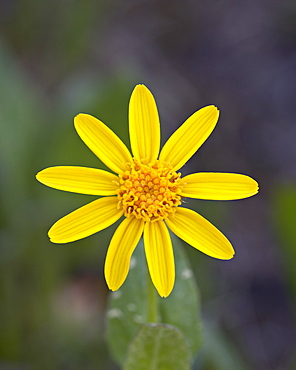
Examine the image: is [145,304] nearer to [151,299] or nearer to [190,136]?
[151,299]

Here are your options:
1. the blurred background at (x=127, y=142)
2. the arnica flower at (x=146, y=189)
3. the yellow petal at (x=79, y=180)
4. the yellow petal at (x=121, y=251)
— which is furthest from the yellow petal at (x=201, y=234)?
the blurred background at (x=127, y=142)

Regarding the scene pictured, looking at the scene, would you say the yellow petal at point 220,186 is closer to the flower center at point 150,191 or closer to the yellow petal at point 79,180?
the flower center at point 150,191

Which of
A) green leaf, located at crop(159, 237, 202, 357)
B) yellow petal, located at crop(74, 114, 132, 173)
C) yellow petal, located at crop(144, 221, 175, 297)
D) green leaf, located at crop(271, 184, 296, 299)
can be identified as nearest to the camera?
yellow petal, located at crop(144, 221, 175, 297)

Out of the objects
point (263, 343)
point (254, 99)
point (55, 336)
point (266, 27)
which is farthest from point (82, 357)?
point (266, 27)

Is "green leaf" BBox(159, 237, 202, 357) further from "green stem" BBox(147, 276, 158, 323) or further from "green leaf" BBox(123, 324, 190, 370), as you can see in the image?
"green stem" BBox(147, 276, 158, 323)

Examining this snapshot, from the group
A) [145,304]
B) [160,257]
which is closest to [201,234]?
[160,257]

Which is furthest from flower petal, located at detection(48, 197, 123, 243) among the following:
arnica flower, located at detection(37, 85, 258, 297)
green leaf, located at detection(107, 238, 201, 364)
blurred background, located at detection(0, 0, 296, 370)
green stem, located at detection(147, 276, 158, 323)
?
blurred background, located at detection(0, 0, 296, 370)

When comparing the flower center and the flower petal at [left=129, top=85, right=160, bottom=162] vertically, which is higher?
the flower petal at [left=129, top=85, right=160, bottom=162]
